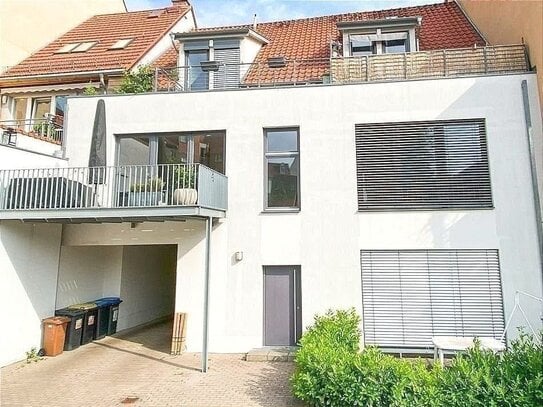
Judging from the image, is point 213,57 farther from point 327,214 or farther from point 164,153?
point 327,214

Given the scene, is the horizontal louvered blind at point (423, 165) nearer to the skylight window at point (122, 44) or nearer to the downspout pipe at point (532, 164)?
the downspout pipe at point (532, 164)

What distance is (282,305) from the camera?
9.55m

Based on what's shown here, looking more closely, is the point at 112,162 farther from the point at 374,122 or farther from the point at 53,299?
the point at 374,122

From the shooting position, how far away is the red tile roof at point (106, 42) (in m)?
13.7

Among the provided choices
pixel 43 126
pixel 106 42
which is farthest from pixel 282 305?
pixel 106 42

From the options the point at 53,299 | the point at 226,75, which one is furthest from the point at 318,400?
the point at 226,75

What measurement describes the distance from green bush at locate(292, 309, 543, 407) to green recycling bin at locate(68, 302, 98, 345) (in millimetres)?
7209

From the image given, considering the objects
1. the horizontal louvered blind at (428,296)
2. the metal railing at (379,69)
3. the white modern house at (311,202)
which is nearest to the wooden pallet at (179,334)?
the white modern house at (311,202)

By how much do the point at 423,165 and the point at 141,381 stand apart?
27.0 ft

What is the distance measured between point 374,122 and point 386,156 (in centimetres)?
95

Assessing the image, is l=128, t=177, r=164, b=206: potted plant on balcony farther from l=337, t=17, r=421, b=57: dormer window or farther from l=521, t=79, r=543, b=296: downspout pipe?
l=521, t=79, r=543, b=296: downspout pipe

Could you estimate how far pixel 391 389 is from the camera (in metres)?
5.17

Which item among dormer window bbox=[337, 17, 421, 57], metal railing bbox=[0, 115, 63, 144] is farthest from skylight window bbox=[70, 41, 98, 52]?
dormer window bbox=[337, 17, 421, 57]

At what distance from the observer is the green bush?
15.9ft
